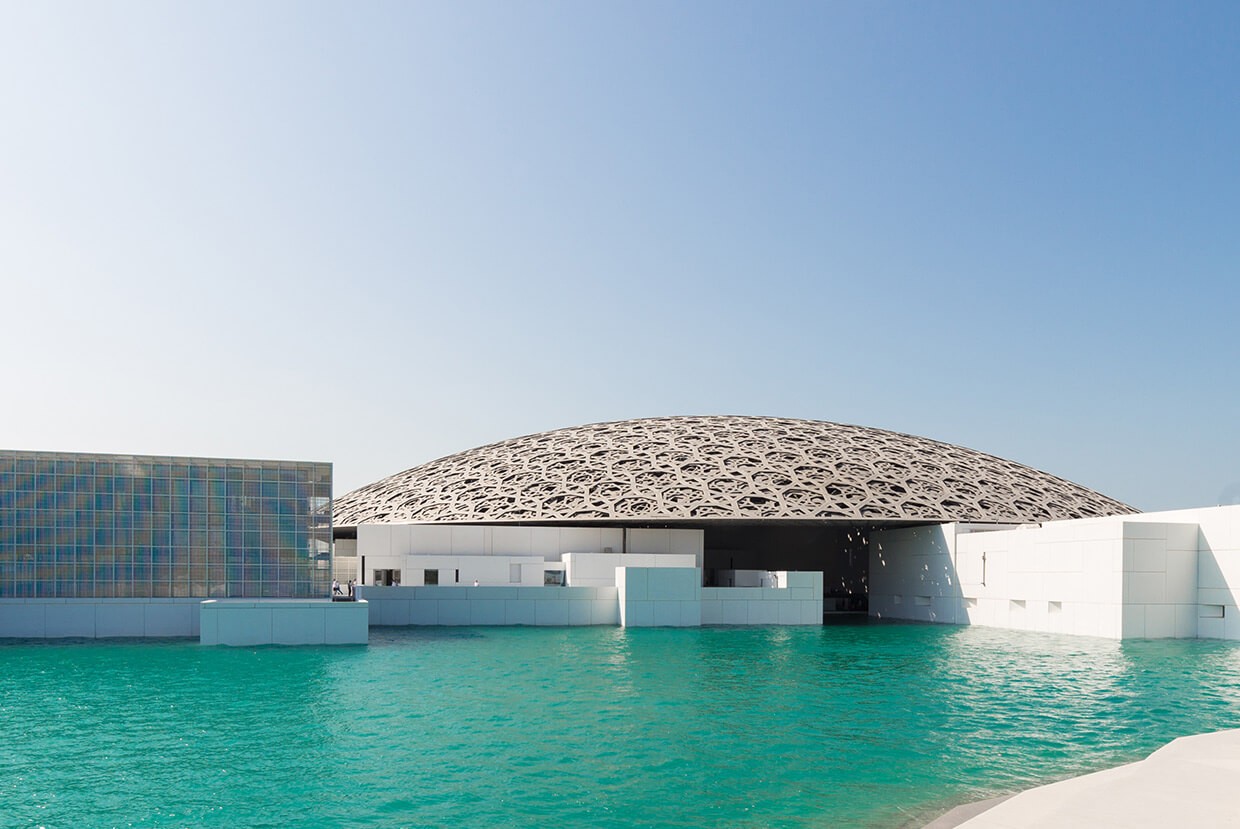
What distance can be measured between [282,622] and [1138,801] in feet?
72.9

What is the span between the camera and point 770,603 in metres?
36.4

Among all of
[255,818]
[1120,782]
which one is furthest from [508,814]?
[1120,782]

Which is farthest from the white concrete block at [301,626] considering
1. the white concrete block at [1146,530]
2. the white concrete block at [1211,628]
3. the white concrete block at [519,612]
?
the white concrete block at [1211,628]

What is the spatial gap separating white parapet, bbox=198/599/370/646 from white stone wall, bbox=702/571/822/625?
13229 millimetres

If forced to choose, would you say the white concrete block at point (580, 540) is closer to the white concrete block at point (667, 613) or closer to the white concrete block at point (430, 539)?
the white concrete block at point (430, 539)

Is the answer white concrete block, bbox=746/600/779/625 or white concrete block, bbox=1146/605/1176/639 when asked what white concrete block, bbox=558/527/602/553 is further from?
white concrete block, bbox=1146/605/1176/639

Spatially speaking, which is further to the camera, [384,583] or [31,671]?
[384,583]

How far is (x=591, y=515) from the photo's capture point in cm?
4184

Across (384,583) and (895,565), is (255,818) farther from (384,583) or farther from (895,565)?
(895,565)

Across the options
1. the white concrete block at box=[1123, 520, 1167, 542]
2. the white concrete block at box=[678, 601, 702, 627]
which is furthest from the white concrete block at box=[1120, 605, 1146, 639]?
the white concrete block at box=[678, 601, 702, 627]

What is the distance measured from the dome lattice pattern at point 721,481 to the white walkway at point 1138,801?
30.4 metres

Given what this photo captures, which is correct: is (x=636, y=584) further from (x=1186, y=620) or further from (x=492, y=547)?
(x=1186, y=620)

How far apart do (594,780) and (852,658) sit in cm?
1487

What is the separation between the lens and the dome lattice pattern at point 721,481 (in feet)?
139
